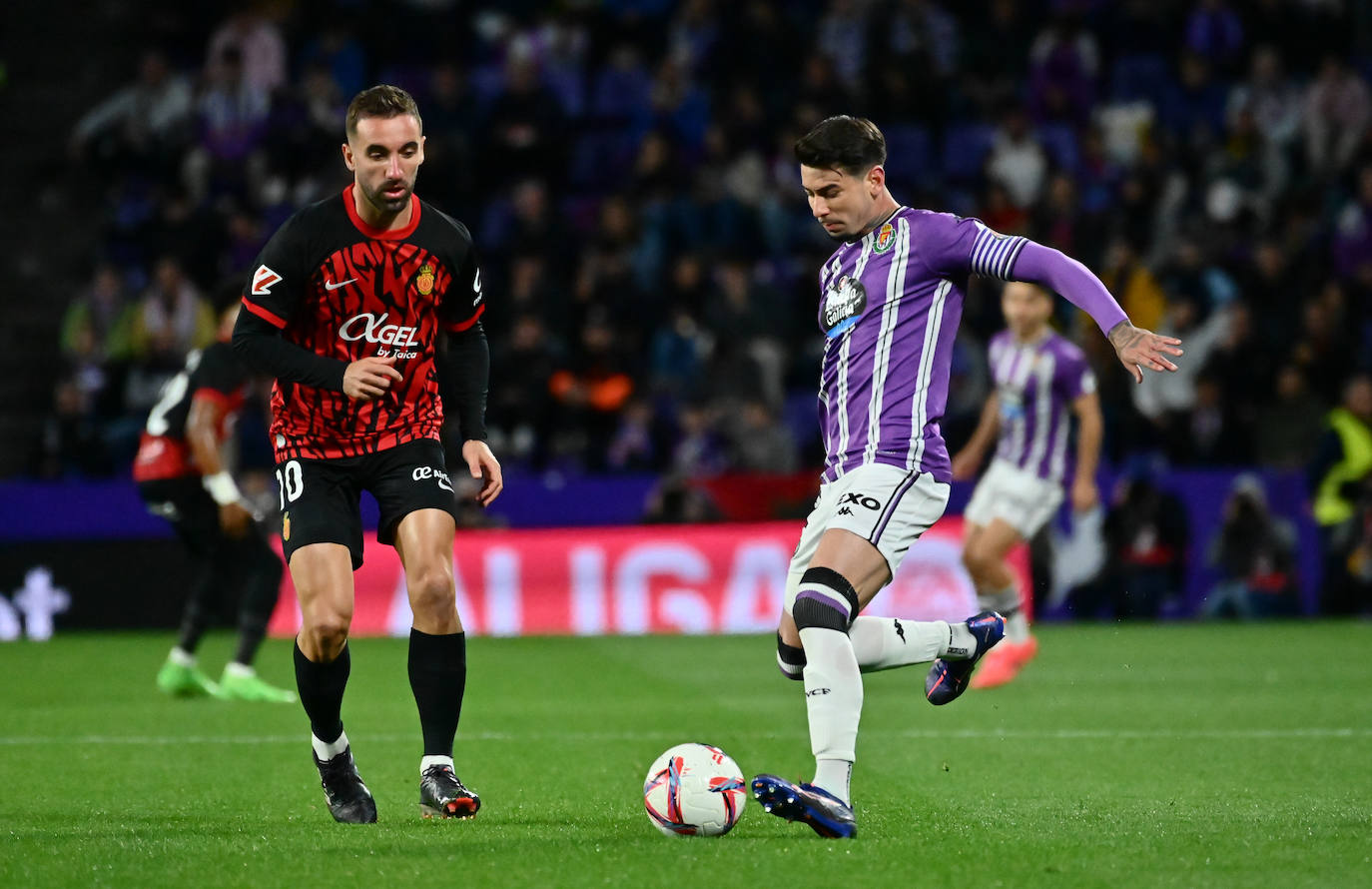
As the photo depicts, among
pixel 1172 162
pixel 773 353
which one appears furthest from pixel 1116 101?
pixel 773 353

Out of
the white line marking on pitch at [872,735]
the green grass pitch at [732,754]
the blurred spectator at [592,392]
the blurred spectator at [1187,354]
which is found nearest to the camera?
the green grass pitch at [732,754]

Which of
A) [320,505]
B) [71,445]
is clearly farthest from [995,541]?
[71,445]

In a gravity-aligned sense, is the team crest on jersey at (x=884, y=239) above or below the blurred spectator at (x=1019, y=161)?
below

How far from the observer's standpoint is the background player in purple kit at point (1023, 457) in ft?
34.0

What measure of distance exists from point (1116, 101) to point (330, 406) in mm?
14465

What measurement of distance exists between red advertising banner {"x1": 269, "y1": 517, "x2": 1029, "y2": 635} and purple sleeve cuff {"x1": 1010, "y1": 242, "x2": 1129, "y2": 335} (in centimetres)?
878

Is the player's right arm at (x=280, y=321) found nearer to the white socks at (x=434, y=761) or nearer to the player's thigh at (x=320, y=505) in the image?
the player's thigh at (x=320, y=505)

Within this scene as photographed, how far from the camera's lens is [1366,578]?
1455 centimetres

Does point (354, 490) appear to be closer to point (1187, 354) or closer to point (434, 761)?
point (434, 761)

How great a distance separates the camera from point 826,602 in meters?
5.30

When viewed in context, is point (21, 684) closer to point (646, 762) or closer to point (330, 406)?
point (646, 762)

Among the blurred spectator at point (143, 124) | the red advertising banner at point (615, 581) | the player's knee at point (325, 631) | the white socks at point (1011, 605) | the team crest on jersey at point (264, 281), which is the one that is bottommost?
the red advertising banner at point (615, 581)

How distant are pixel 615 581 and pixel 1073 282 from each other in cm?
920

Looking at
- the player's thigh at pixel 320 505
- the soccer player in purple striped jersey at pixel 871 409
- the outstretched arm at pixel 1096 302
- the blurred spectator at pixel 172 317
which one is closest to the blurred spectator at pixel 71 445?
the blurred spectator at pixel 172 317
